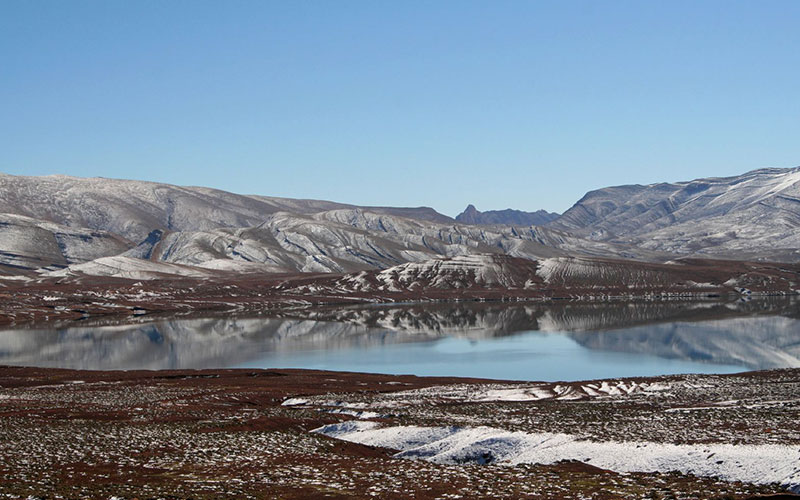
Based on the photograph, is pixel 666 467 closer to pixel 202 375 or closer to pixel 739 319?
pixel 202 375

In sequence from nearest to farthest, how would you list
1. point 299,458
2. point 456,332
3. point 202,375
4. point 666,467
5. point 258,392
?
1. point 666,467
2. point 299,458
3. point 258,392
4. point 202,375
5. point 456,332

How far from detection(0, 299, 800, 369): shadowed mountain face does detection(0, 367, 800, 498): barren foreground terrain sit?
134ft

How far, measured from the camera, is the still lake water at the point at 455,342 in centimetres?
8888

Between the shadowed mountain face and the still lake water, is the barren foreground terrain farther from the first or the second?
the shadowed mountain face

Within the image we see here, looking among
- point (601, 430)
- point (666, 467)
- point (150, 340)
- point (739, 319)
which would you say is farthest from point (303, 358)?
point (739, 319)

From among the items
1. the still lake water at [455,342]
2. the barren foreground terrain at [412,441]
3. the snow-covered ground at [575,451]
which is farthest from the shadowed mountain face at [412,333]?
the snow-covered ground at [575,451]

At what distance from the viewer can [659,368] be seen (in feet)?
272

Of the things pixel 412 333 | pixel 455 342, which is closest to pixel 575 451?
pixel 455 342

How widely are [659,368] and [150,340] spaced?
270 ft

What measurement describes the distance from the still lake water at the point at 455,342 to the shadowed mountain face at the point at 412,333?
0.65ft

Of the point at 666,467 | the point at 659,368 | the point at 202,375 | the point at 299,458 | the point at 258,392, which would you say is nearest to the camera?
the point at 666,467

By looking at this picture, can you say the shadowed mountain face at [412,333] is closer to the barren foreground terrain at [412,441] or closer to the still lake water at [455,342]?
the still lake water at [455,342]

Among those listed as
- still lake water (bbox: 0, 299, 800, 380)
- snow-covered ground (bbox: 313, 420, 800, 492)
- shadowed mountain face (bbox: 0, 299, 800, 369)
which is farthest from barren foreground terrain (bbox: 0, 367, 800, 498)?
shadowed mountain face (bbox: 0, 299, 800, 369)

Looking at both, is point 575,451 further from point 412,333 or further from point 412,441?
point 412,333
